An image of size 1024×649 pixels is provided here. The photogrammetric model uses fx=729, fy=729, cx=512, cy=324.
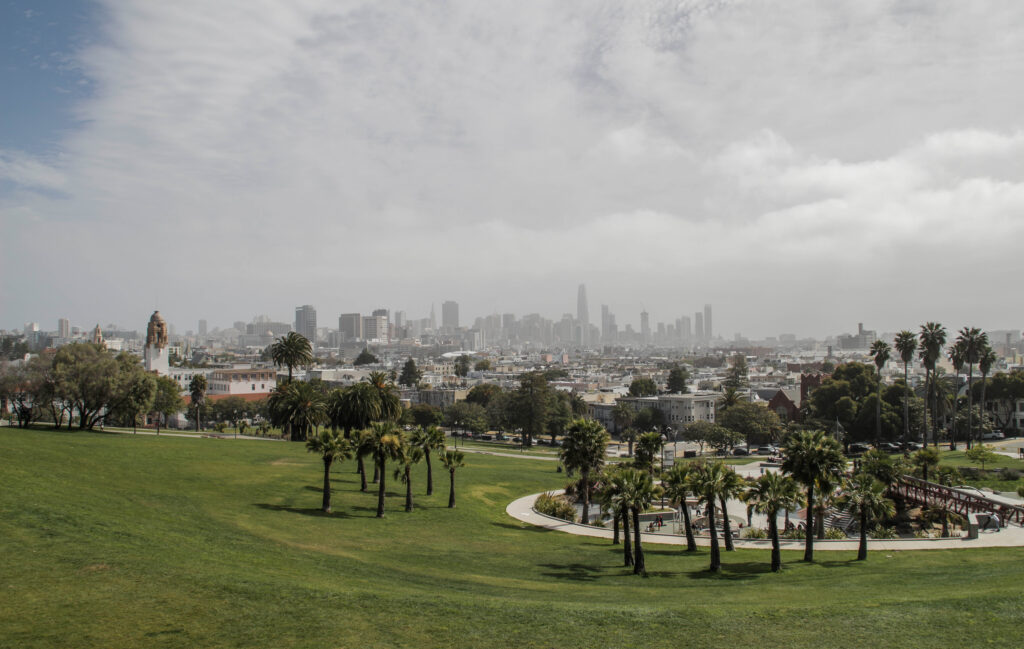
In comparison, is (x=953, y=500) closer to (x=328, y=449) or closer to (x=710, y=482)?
→ (x=710, y=482)

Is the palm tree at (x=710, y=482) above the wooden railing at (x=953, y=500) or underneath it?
above

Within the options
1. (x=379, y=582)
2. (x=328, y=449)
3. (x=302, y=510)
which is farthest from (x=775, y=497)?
(x=302, y=510)

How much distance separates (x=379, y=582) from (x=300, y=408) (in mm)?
42899

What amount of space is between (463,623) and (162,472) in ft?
98.3

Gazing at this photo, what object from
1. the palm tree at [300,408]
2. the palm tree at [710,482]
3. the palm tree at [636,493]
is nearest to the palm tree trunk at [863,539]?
the palm tree at [710,482]

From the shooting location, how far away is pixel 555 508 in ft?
158

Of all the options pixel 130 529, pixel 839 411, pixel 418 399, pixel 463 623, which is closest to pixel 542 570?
pixel 463 623

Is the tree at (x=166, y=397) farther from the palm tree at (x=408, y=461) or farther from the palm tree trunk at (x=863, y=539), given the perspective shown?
the palm tree trunk at (x=863, y=539)

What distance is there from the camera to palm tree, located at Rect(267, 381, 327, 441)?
66.8 meters

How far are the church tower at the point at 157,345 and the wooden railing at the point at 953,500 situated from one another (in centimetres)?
11124

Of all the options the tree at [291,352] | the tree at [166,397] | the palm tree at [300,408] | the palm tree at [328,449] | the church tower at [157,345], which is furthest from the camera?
the church tower at [157,345]

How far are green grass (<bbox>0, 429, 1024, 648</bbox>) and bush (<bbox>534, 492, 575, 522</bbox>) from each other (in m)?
5.03

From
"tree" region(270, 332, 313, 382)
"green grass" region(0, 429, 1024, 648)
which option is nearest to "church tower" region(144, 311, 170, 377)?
"tree" region(270, 332, 313, 382)

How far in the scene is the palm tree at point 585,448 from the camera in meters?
44.4
